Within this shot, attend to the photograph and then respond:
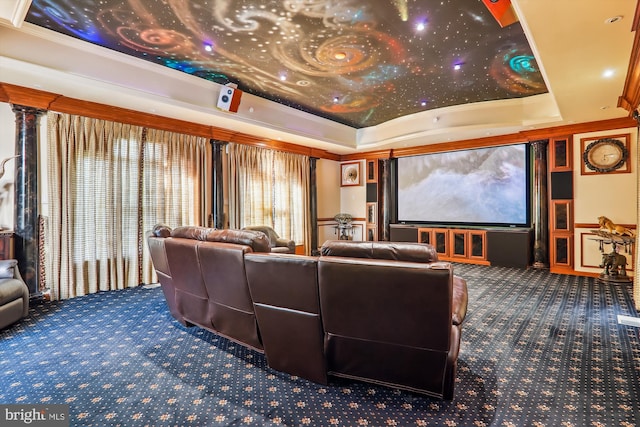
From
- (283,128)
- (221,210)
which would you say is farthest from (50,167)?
(283,128)

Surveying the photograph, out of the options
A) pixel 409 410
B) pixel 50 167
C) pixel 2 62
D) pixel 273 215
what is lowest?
pixel 409 410

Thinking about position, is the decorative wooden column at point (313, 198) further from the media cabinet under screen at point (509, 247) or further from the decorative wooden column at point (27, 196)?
the decorative wooden column at point (27, 196)

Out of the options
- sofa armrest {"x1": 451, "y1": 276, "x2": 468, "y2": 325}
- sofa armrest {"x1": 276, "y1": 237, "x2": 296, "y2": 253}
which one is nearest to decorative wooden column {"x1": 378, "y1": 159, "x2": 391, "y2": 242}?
sofa armrest {"x1": 276, "y1": 237, "x2": 296, "y2": 253}

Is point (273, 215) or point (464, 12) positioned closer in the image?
point (464, 12)

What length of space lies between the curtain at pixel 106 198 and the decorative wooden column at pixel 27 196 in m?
0.15

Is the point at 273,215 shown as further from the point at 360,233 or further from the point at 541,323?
the point at 541,323

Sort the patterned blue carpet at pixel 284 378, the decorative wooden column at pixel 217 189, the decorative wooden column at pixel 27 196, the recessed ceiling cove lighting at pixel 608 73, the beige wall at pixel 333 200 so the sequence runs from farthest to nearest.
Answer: the beige wall at pixel 333 200 < the decorative wooden column at pixel 217 189 < the decorative wooden column at pixel 27 196 < the recessed ceiling cove lighting at pixel 608 73 < the patterned blue carpet at pixel 284 378

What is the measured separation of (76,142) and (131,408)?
12.8 feet

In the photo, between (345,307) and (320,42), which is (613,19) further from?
(345,307)

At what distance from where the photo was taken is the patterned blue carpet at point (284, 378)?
1.82 metres

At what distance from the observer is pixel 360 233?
861 cm

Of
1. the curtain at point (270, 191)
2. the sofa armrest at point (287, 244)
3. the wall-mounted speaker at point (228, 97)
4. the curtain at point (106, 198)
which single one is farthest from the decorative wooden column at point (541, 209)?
the curtain at point (106, 198)

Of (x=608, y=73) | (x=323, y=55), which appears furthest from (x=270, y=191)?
(x=608, y=73)

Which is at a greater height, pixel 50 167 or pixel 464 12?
pixel 464 12
